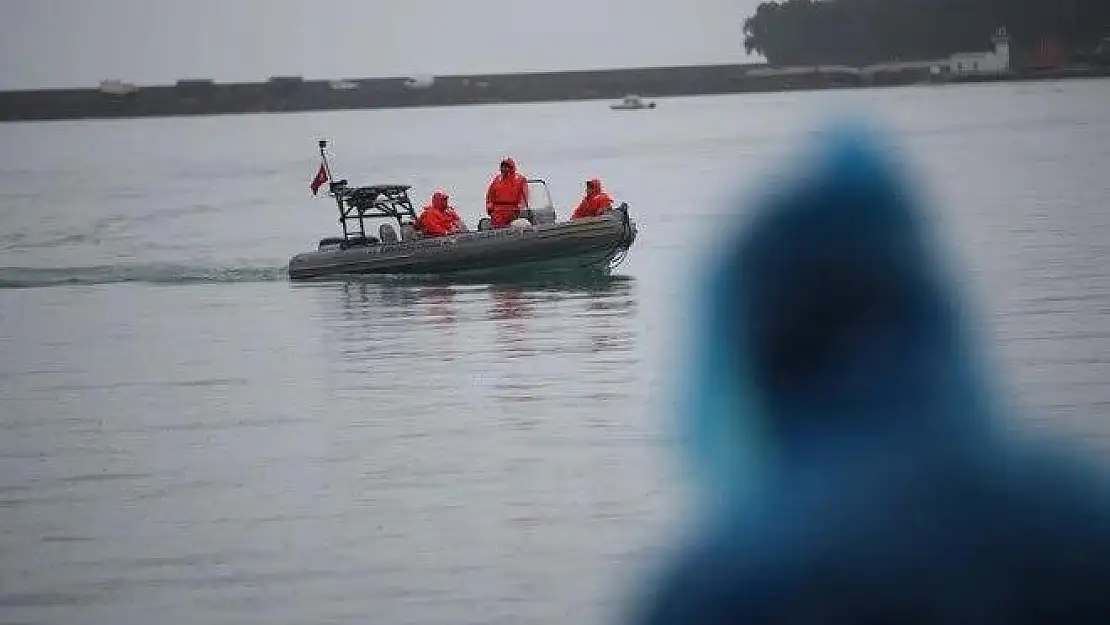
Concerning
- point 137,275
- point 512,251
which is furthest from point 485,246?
point 137,275

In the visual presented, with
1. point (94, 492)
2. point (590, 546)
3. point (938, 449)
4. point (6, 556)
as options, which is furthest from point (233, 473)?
point (938, 449)

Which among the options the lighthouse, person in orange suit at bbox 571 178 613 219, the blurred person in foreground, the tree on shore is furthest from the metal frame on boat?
the lighthouse

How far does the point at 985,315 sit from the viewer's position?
25.9 metres

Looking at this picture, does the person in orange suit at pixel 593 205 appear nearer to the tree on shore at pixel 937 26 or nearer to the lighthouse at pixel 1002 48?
the tree on shore at pixel 937 26

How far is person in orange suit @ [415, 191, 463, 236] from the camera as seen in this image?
32500 mm

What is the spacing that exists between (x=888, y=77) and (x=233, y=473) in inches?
6673

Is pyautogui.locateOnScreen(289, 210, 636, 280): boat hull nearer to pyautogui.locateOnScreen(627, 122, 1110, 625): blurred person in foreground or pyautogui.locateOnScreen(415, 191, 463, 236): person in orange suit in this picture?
pyautogui.locateOnScreen(415, 191, 463, 236): person in orange suit

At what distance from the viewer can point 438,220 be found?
32594mm

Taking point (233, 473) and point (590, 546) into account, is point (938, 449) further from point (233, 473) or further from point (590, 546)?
point (233, 473)

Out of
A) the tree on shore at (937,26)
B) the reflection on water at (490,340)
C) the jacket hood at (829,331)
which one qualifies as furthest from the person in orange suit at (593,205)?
the tree on shore at (937,26)

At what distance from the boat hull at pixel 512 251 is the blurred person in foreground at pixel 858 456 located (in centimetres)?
2431

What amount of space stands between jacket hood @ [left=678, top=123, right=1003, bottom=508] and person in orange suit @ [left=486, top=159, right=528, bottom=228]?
2503cm

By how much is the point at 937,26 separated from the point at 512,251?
507 feet

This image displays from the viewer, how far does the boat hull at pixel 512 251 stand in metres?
31.3
